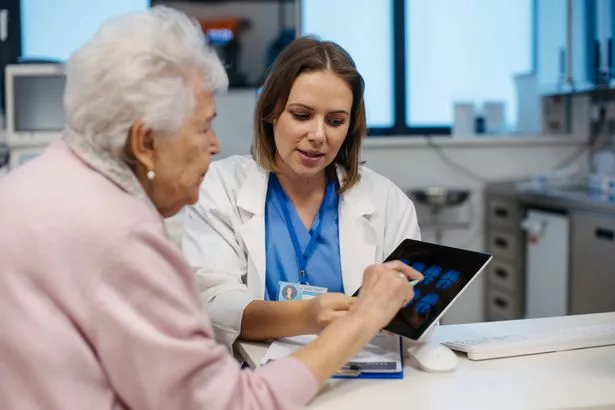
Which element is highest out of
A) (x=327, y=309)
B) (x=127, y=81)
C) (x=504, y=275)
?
(x=127, y=81)

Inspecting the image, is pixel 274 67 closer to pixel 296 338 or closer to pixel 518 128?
pixel 296 338

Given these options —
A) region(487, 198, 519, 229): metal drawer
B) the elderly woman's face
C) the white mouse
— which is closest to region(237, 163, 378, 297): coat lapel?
the white mouse

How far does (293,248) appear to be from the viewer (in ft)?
5.41

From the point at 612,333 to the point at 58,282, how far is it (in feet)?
3.47

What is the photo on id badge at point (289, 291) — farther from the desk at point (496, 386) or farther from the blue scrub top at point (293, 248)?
the desk at point (496, 386)

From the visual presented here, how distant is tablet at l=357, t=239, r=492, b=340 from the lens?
1222 mm

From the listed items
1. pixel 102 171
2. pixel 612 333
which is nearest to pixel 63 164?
pixel 102 171

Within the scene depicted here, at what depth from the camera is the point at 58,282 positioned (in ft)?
2.85

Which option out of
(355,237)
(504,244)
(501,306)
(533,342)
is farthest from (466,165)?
(533,342)

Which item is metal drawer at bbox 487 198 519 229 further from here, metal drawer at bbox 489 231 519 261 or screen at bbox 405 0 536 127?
screen at bbox 405 0 536 127

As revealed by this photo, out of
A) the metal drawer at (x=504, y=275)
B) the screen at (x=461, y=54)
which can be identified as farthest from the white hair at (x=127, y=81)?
the screen at (x=461, y=54)

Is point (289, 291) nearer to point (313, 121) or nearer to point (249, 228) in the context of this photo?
point (249, 228)

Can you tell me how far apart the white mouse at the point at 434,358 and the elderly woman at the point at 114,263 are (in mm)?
276

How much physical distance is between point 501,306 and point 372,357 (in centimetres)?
267
